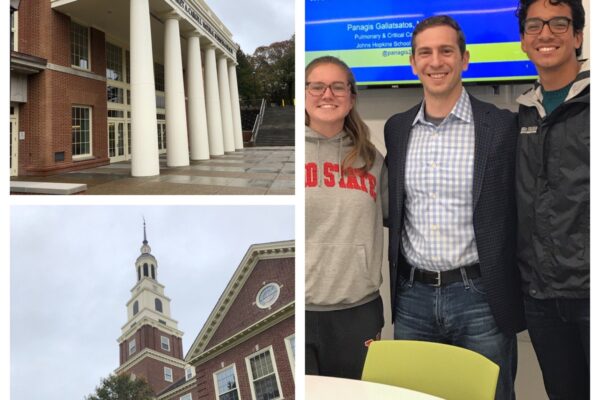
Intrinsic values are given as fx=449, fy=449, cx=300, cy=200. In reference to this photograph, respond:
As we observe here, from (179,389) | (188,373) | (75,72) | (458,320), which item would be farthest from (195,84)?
(179,389)

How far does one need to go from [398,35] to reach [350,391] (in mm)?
1815

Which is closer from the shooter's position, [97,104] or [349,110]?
[349,110]

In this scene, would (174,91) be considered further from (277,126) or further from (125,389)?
(125,389)

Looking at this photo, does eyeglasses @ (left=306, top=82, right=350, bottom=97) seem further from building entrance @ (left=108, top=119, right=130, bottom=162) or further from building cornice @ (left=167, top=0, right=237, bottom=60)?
building entrance @ (left=108, top=119, right=130, bottom=162)

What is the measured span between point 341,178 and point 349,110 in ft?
1.07

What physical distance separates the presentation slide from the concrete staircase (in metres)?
0.48

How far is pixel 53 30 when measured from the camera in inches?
90.0

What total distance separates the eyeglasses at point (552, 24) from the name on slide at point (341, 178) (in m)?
0.85

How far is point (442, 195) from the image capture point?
5.71ft

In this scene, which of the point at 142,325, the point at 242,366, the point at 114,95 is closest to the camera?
→ the point at 142,325

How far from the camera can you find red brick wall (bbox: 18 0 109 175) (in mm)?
1516

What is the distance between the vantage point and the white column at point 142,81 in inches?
110
